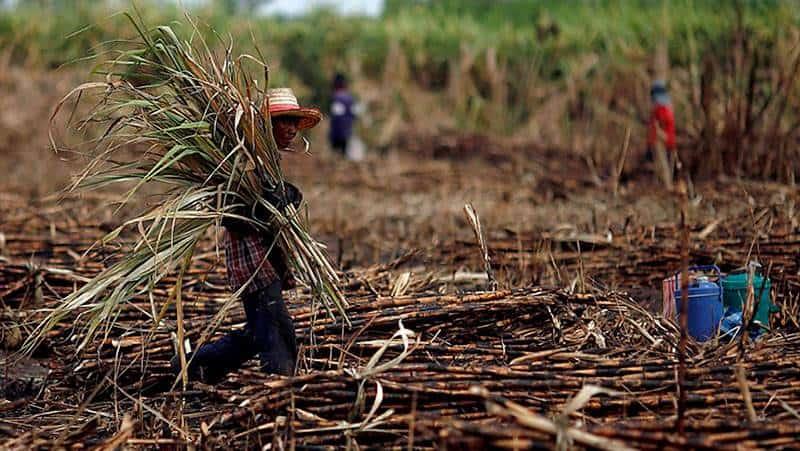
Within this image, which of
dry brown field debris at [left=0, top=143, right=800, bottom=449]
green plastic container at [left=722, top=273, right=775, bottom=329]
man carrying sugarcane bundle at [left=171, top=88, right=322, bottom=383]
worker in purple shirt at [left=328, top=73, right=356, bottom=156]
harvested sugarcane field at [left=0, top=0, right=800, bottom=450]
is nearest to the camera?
dry brown field debris at [left=0, top=143, right=800, bottom=449]

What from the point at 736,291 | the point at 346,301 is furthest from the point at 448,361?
the point at 736,291

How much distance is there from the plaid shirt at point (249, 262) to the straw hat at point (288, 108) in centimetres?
46

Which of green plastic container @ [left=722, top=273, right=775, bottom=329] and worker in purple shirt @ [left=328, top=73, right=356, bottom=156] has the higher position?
green plastic container @ [left=722, top=273, right=775, bottom=329]

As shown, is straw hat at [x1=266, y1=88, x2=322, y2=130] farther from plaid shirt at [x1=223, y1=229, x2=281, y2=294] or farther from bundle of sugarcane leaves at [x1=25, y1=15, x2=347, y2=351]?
plaid shirt at [x1=223, y1=229, x2=281, y2=294]

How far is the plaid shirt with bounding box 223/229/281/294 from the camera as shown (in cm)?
381

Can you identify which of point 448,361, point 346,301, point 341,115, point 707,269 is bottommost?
point 341,115

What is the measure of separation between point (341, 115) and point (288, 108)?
1065 centimetres

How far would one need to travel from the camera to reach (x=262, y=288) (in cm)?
383

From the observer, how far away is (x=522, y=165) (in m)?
12.5

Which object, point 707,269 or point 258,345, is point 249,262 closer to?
point 258,345

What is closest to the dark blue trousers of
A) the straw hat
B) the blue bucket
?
the straw hat

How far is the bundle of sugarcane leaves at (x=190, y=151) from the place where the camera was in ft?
11.8

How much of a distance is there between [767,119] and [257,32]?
10357 mm

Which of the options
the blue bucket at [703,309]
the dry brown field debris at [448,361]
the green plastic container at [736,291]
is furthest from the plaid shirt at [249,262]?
the green plastic container at [736,291]
